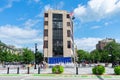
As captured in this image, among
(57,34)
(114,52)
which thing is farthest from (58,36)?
(114,52)

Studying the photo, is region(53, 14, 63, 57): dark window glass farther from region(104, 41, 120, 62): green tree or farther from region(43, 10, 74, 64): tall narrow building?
region(104, 41, 120, 62): green tree

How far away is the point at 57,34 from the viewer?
86.4m

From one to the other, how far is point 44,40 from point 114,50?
3192 cm

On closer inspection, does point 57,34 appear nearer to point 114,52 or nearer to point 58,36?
point 58,36

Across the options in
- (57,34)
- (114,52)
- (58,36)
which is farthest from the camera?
(114,52)

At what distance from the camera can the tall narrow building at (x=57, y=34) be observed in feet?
279

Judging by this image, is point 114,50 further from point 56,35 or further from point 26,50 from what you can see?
point 26,50

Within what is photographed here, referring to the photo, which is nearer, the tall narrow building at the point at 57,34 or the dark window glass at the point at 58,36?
the tall narrow building at the point at 57,34

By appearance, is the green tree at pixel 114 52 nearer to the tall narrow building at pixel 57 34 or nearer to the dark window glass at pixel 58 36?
the tall narrow building at pixel 57 34

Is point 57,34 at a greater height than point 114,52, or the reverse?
point 57,34

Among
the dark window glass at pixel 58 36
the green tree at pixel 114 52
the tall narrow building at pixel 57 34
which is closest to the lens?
the tall narrow building at pixel 57 34

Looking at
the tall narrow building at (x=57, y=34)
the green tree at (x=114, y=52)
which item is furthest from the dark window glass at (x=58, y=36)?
the green tree at (x=114, y=52)

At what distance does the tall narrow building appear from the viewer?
85188mm

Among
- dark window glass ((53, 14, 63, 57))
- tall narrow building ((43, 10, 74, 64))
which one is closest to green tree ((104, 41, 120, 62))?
tall narrow building ((43, 10, 74, 64))
